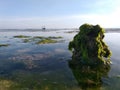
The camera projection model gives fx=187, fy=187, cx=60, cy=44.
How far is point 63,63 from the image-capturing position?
36.3 metres

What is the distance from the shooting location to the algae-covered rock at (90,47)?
111 feet

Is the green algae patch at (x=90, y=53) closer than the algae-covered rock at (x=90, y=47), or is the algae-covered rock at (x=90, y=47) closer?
the green algae patch at (x=90, y=53)

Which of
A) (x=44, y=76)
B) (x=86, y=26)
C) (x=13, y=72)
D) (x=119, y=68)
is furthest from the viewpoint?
(x=86, y=26)

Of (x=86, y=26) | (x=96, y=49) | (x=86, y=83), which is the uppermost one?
(x=86, y=26)

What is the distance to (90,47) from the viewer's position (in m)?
34.5

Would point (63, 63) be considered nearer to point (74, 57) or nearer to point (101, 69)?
point (74, 57)

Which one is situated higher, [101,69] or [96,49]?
[96,49]

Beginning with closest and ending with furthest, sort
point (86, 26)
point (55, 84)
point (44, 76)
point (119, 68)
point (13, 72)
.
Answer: point (55, 84)
point (44, 76)
point (13, 72)
point (119, 68)
point (86, 26)

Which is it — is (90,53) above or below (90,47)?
below

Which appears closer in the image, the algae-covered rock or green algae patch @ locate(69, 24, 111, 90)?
green algae patch @ locate(69, 24, 111, 90)

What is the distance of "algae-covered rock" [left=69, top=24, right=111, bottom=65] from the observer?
3375cm

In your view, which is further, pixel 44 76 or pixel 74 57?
pixel 74 57

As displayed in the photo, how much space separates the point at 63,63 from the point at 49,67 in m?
3.83

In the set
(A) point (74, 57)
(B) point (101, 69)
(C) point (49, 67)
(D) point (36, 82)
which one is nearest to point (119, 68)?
(B) point (101, 69)
